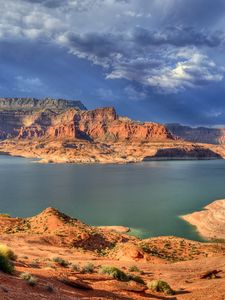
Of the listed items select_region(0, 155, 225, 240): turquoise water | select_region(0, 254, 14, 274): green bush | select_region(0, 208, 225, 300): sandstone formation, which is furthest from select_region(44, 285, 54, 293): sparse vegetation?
select_region(0, 155, 225, 240): turquoise water

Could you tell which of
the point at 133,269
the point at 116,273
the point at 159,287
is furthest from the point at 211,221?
the point at 159,287

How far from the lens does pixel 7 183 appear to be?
461 ft

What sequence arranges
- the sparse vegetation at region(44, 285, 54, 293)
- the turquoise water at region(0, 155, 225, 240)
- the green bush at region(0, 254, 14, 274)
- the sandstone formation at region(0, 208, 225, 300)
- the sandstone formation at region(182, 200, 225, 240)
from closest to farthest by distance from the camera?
the sparse vegetation at region(44, 285, 54, 293), the sandstone formation at region(0, 208, 225, 300), the green bush at region(0, 254, 14, 274), the sandstone formation at region(182, 200, 225, 240), the turquoise water at region(0, 155, 225, 240)

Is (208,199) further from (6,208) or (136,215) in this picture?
(6,208)

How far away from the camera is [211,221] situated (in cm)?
6950

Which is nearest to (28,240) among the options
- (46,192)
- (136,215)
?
(136,215)

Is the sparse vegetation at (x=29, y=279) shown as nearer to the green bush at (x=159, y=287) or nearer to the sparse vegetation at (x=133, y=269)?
the green bush at (x=159, y=287)

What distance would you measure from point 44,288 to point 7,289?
7.51 feet

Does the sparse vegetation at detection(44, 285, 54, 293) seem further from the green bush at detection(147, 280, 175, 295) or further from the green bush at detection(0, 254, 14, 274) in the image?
the green bush at detection(147, 280, 175, 295)

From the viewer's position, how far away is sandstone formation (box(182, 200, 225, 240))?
62781 millimetres

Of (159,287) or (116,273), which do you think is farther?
(116,273)

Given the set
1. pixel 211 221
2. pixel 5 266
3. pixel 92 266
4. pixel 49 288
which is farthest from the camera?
pixel 211 221

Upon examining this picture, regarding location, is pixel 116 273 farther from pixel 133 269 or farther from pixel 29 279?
pixel 29 279

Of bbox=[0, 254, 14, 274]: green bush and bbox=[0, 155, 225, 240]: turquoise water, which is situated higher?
bbox=[0, 254, 14, 274]: green bush
